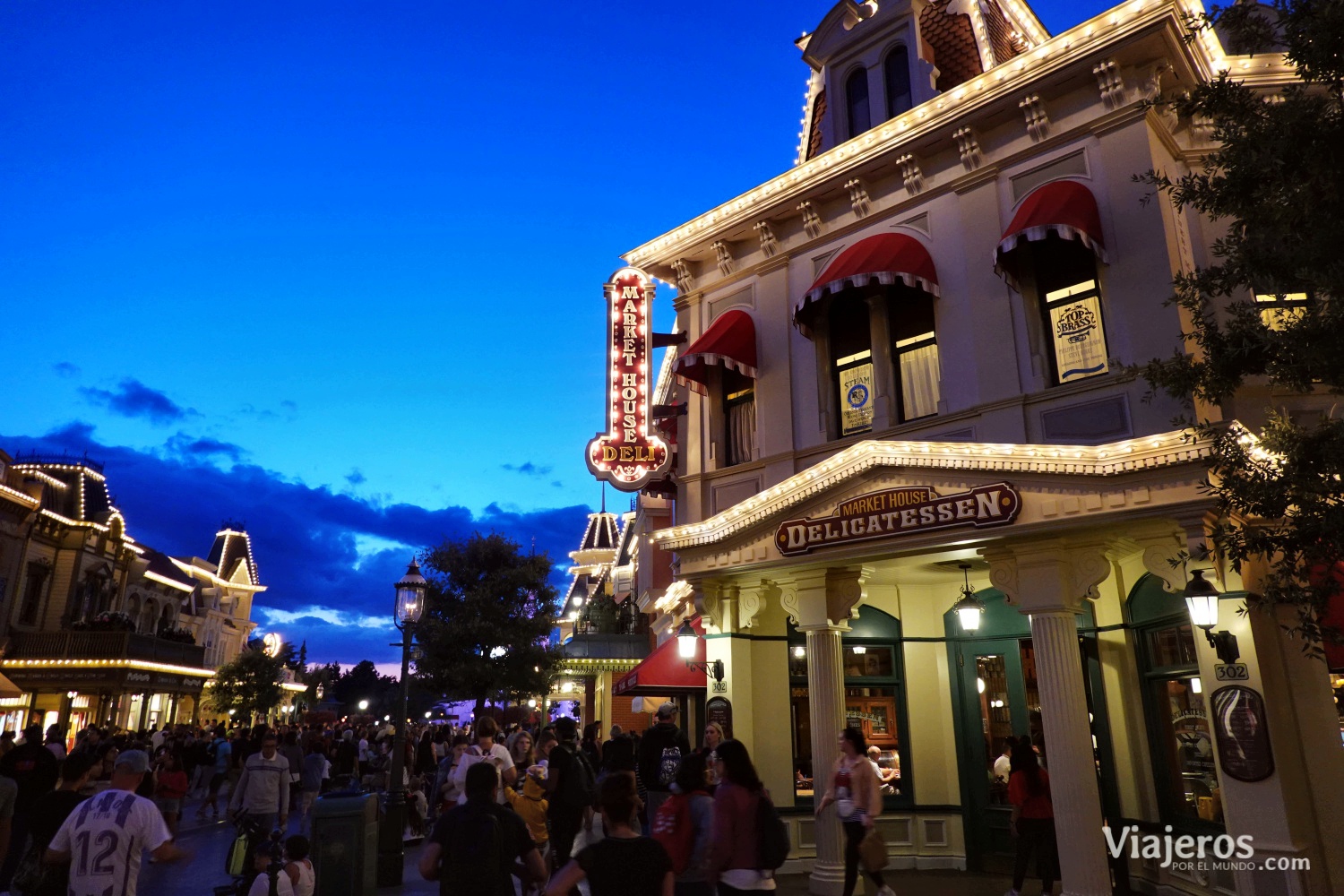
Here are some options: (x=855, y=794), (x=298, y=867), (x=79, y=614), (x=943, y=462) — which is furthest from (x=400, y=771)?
(x=79, y=614)

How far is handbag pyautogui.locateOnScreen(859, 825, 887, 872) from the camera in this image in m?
7.80

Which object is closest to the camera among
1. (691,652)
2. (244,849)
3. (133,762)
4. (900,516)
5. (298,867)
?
(133,762)

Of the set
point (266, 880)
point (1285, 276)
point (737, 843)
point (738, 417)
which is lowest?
point (266, 880)

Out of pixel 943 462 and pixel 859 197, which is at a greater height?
pixel 859 197

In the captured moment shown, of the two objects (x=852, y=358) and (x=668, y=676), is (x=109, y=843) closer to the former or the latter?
(x=668, y=676)

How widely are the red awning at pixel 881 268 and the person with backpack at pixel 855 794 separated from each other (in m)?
6.26

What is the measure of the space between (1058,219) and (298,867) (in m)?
10.6

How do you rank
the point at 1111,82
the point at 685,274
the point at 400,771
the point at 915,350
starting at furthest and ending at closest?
the point at 685,274
the point at 400,771
the point at 915,350
the point at 1111,82

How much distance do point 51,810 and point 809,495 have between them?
8914mm

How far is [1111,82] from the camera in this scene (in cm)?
1072

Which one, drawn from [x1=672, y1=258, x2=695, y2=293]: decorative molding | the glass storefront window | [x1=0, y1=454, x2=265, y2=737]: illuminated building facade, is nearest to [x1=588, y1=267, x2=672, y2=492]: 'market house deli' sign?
[x1=672, y1=258, x2=695, y2=293]: decorative molding

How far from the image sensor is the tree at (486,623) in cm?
2777

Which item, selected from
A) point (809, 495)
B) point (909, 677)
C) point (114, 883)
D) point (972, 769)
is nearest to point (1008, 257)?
point (809, 495)

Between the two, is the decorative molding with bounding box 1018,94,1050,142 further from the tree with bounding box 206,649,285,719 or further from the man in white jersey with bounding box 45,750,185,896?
the tree with bounding box 206,649,285,719
